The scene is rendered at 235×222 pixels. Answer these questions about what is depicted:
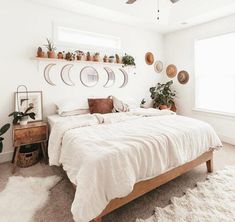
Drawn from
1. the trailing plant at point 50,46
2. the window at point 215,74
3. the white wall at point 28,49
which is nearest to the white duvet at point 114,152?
the white wall at point 28,49

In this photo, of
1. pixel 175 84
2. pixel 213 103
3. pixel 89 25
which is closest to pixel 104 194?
pixel 89 25

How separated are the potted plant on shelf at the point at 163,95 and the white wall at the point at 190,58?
0.22 meters

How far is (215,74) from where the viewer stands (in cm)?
389

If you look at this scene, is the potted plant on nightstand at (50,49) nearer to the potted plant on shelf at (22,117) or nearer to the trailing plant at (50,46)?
the trailing plant at (50,46)

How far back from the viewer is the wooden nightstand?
8.59ft

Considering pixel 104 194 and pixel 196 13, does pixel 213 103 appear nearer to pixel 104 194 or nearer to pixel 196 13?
pixel 196 13

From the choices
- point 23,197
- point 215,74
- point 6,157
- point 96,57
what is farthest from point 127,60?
point 23,197

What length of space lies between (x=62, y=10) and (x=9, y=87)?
1671 mm

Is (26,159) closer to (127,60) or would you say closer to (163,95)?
(127,60)

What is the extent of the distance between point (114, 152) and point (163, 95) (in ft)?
10.6

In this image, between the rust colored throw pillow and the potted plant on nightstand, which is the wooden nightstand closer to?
the rust colored throw pillow

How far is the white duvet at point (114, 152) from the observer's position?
145 cm

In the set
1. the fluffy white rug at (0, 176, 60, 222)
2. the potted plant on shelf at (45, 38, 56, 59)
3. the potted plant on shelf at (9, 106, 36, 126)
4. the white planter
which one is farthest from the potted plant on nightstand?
the fluffy white rug at (0, 176, 60, 222)

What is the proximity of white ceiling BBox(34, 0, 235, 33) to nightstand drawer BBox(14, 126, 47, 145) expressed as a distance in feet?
6.95
